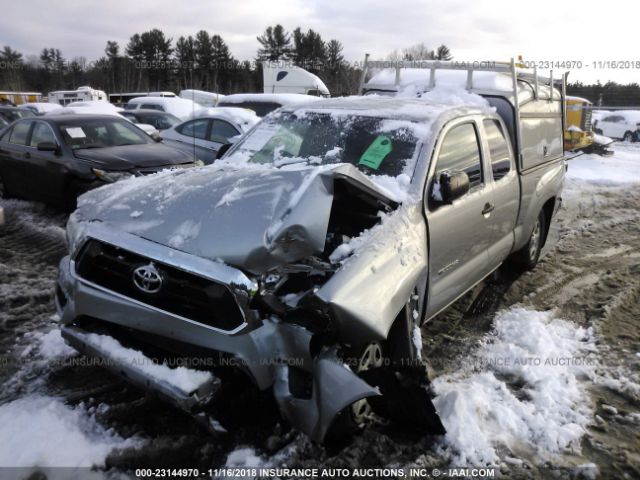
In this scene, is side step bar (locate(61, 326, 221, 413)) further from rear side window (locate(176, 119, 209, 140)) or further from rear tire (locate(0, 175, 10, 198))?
rear side window (locate(176, 119, 209, 140))

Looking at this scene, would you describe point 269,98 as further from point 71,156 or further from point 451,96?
point 451,96

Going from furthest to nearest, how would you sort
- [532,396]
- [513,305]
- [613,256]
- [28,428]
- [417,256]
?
[613,256] → [513,305] → [532,396] → [417,256] → [28,428]

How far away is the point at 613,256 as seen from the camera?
6.62 metres

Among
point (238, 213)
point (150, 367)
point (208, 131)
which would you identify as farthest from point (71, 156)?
point (150, 367)

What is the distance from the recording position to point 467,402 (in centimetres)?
315

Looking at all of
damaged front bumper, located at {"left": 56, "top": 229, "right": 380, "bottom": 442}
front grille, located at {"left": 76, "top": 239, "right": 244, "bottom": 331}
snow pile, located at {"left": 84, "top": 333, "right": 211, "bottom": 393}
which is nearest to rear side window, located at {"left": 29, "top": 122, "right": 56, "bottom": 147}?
front grille, located at {"left": 76, "top": 239, "right": 244, "bottom": 331}

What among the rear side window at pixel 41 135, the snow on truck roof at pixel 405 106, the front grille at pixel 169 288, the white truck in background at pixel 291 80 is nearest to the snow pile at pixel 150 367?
the front grille at pixel 169 288

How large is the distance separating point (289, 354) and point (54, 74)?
73.7 m

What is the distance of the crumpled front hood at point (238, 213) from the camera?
2.56m

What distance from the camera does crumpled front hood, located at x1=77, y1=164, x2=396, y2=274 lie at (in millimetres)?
2561

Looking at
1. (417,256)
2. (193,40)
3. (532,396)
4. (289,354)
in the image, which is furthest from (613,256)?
(193,40)

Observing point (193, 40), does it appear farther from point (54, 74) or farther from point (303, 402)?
point (303, 402)

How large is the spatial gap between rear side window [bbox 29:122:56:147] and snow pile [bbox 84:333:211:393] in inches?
231

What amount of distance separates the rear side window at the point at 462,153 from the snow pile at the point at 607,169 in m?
10.4
